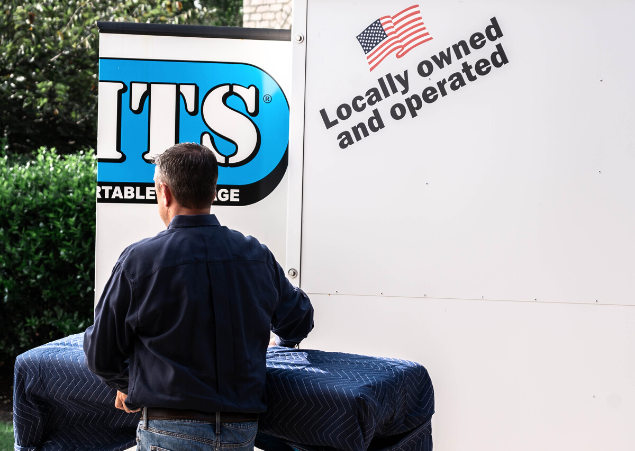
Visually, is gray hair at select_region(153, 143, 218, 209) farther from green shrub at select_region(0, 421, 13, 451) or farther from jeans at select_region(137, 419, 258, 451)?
green shrub at select_region(0, 421, 13, 451)

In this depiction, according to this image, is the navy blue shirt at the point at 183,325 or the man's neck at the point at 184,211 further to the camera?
the man's neck at the point at 184,211

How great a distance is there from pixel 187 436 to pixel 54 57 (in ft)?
30.2

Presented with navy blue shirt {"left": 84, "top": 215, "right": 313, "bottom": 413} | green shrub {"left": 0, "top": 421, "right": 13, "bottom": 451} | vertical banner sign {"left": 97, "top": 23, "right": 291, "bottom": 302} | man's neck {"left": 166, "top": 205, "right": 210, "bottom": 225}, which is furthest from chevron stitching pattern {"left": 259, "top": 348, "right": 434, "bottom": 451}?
green shrub {"left": 0, "top": 421, "right": 13, "bottom": 451}

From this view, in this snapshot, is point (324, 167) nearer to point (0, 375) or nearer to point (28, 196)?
point (28, 196)

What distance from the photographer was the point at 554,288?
2.71m

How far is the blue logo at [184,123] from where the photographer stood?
313cm

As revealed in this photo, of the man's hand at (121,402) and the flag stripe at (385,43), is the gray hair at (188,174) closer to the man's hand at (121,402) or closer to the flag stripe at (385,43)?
the man's hand at (121,402)

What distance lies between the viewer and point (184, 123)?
10.3ft

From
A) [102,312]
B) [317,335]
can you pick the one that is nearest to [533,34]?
[317,335]

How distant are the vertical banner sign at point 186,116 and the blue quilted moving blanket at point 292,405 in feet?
3.82

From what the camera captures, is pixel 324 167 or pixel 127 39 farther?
pixel 127 39

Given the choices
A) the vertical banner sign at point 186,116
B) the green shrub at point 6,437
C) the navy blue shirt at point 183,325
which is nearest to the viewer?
the navy blue shirt at point 183,325

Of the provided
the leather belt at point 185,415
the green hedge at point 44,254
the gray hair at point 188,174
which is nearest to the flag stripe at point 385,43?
the gray hair at point 188,174

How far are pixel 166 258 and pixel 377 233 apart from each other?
1.27m
